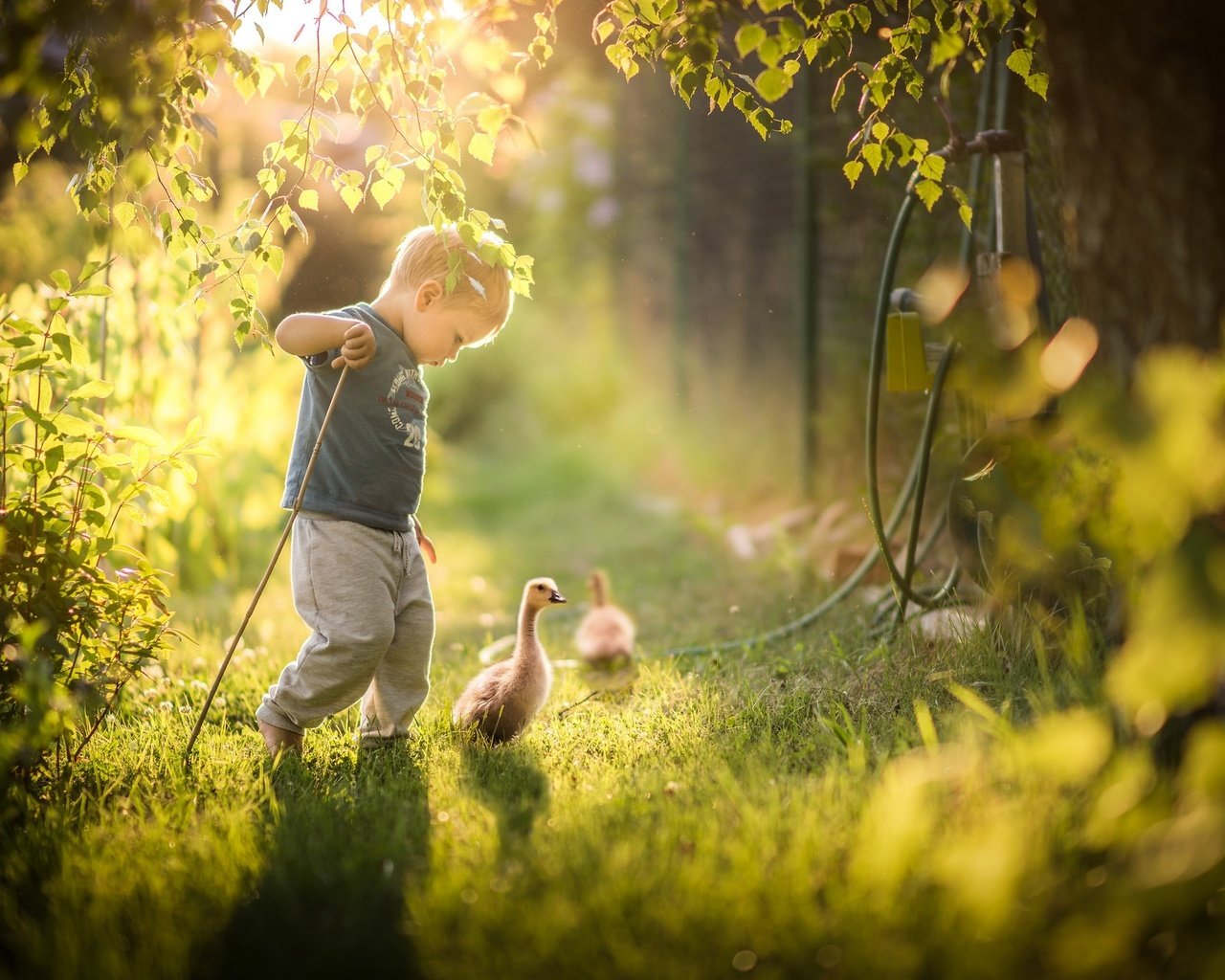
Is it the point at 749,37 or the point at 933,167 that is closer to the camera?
the point at 749,37

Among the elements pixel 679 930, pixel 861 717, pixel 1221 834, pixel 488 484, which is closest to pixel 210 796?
pixel 679 930

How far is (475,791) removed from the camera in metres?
2.42

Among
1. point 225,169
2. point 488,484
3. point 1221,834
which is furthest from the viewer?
point 488,484

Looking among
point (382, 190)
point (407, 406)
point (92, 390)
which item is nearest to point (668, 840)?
point (407, 406)

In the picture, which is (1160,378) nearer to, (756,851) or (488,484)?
(756,851)

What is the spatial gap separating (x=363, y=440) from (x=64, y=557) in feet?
2.48

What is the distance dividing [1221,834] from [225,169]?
19.6 ft

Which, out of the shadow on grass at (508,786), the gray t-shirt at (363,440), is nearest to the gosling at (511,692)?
the shadow on grass at (508,786)

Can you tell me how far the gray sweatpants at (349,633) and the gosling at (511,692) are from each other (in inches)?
5.8

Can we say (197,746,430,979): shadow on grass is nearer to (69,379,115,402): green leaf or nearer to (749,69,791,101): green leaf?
(69,379,115,402): green leaf

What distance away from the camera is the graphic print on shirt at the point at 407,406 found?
284 cm

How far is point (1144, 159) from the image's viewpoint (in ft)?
6.01

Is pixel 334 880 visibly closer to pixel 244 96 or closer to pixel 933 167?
pixel 244 96

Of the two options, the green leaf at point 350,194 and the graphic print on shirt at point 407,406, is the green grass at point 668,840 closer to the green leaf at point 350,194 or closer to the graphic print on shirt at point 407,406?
the graphic print on shirt at point 407,406
